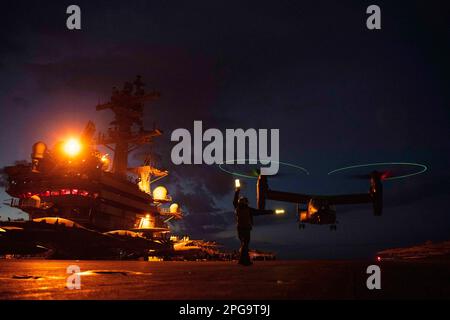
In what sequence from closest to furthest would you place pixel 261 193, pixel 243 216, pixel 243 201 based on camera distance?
pixel 243 216 → pixel 243 201 → pixel 261 193

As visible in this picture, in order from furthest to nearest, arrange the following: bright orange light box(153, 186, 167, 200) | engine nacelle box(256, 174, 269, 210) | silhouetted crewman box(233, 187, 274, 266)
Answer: bright orange light box(153, 186, 167, 200), engine nacelle box(256, 174, 269, 210), silhouetted crewman box(233, 187, 274, 266)

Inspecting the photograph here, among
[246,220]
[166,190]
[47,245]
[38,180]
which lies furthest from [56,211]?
[246,220]

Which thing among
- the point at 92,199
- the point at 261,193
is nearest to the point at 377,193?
the point at 261,193

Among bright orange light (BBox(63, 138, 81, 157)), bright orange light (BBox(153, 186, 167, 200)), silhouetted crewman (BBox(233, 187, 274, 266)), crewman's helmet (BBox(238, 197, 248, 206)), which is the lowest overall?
silhouetted crewman (BBox(233, 187, 274, 266))

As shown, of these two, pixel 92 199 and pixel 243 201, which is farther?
pixel 92 199

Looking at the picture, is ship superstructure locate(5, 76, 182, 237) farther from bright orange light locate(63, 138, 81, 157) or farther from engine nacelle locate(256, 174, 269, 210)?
engine nacelle locate(256, 174, 269, 210)

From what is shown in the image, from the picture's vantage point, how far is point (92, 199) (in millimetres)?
61188

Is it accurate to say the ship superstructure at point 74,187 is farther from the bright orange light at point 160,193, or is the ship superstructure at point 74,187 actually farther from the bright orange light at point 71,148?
the bright orange light at point 160,193

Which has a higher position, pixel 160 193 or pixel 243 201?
pixel 160 193

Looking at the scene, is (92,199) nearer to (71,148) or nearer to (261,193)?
(71,148)

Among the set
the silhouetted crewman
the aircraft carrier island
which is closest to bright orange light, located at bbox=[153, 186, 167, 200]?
the aircraft carrier island

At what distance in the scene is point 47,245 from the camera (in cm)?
4197

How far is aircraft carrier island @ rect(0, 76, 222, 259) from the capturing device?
131ft
